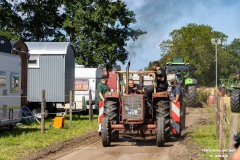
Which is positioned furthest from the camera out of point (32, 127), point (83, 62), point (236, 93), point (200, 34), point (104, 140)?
point (200, 34)

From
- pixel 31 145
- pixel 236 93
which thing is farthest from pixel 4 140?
pixel 236 93

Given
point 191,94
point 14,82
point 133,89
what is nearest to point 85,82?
point 191,94

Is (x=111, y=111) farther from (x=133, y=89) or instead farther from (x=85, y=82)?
(x=85, y=82)

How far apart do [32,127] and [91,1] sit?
65.7ft

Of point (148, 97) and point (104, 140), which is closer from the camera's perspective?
point (104, 140)

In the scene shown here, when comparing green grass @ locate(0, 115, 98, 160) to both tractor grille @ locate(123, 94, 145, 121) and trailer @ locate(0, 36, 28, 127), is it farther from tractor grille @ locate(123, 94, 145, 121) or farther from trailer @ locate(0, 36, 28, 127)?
tractor grille @ locate(123, 94, 145, 121)

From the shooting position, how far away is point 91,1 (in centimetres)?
3638

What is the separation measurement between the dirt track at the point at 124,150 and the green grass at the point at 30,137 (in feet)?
1.47

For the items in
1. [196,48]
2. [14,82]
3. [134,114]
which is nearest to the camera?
[134,114]

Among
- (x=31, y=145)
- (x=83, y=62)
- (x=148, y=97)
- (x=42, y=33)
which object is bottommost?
(x=31, y=145)

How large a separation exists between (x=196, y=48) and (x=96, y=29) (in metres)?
36.4

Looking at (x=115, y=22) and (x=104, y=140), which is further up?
(x=115, y=22)

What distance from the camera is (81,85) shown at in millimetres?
25641

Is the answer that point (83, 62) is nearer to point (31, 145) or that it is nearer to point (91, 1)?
point (91, 1)
